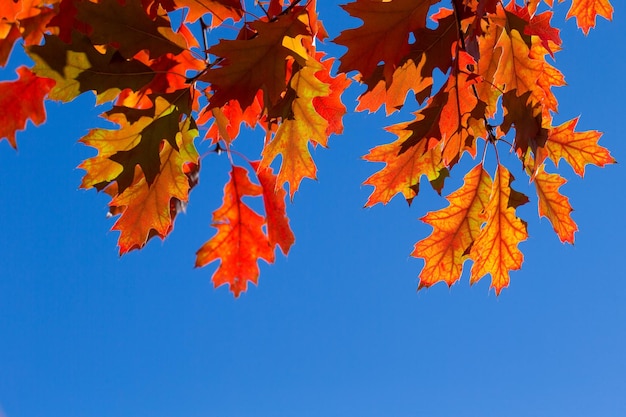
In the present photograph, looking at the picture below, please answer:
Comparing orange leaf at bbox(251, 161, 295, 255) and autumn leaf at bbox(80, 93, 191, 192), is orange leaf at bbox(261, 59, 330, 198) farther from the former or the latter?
orange leaf at bbox(251, 161, 295, 255)

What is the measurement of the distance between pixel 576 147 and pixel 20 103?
1.48 meters

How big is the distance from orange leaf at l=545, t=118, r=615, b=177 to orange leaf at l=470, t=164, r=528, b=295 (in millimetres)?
162

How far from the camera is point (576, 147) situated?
1671 mm

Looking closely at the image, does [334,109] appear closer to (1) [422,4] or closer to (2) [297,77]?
(2) [297,77]

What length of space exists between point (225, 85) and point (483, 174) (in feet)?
2.46

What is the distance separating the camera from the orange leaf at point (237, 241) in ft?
6.98

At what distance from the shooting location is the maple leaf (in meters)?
1.77

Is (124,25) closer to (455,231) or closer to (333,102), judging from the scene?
(333,102)

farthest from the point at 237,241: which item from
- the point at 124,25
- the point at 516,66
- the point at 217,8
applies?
the point at 516,66

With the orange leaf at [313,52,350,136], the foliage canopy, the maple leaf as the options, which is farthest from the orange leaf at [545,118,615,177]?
the maple leaf

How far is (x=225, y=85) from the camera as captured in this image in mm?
1305

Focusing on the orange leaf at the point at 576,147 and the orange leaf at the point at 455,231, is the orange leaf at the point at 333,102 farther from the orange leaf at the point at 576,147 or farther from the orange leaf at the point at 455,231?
the orange leaf at the point at 576,147

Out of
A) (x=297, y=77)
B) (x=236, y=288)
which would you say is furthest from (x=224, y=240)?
(x=297, y=77)

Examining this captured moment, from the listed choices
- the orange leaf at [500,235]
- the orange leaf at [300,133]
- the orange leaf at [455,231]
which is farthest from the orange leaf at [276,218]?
the orange leaf at [500,235]
